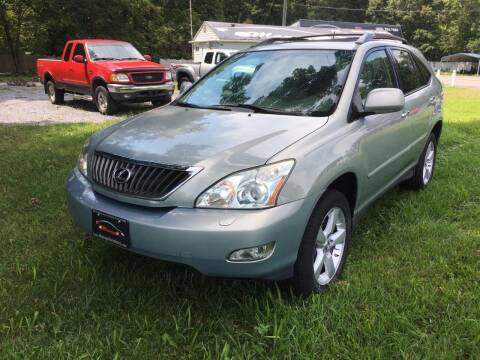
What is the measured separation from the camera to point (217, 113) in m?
3.44

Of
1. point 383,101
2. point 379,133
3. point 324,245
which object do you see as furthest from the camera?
point 379,133

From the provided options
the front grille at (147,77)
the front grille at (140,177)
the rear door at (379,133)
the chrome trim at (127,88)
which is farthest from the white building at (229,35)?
the front grille at (140,177)

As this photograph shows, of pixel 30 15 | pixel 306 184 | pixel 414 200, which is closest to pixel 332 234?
pixel 306 184

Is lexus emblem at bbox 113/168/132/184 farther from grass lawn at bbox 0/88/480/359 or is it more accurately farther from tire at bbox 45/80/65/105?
tire at bbox 45/80/65/105

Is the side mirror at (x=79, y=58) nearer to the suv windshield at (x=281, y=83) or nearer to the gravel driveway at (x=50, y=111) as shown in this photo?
the gravel driveway at (x=50, y=111)

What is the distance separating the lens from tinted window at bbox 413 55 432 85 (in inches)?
197

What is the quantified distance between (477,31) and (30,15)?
52.8 m

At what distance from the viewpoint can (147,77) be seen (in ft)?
36.5

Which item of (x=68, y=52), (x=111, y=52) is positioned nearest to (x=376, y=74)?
(x=111, y=52)

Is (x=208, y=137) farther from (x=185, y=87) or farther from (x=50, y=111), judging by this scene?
(x=50, y=111)

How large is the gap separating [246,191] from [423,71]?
138 inches

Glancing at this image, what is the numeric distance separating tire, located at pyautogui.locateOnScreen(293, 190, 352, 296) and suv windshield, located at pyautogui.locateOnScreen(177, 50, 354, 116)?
691 millimetres

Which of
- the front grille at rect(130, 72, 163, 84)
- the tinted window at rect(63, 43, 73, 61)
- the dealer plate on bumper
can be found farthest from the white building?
the dealer plate on bumper

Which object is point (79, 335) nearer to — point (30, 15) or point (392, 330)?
point (392, 330)
